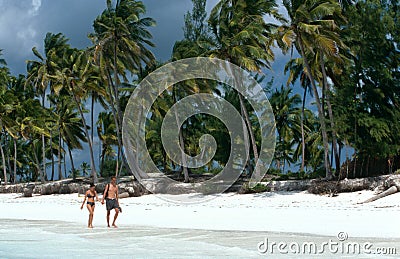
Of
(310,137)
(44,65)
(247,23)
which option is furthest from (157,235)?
(44,65)

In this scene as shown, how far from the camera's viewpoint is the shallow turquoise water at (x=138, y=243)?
27.6 feet

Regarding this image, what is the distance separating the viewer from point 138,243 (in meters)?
9.77

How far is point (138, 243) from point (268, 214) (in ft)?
19.2

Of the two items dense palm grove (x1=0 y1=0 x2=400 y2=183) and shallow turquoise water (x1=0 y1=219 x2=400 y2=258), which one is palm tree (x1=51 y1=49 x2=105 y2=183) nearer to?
dense palm grove (x1=0 y1=0 x2=400 y2=183)

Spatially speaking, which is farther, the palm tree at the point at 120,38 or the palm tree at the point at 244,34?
the palm tree at the point at 120,38

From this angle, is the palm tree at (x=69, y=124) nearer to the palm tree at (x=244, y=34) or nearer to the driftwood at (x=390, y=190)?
the palm tree at (x=244, y=34)

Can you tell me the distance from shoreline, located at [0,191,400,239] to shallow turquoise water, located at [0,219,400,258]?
84cm

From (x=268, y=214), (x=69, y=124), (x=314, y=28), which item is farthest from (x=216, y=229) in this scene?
(x=69, y=124)

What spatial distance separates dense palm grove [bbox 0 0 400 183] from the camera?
19.9 metres

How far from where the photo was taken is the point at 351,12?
66.8 ft

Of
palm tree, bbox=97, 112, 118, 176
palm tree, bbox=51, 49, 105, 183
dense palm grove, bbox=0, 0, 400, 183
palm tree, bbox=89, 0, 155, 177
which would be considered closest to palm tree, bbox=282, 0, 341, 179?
dense palm grove, bbox=0, 0, 400, 183

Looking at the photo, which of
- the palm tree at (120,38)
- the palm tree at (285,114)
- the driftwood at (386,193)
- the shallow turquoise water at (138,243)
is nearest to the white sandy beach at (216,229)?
the shallow turquoise water at (138,243)

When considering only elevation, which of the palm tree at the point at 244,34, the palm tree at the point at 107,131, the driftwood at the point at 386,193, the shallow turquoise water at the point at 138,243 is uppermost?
the palm tree at the point at 244,34

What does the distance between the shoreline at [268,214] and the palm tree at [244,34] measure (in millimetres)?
5362
